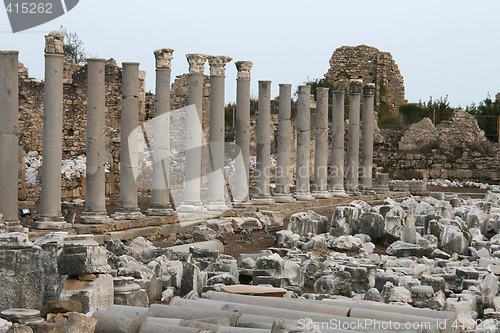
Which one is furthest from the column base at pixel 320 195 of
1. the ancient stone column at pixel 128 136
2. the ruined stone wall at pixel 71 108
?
the ancient stone column at pixel 128 136

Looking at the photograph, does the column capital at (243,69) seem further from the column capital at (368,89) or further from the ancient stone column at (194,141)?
the column capital at (368,89)

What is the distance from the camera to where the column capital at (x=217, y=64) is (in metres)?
22.8

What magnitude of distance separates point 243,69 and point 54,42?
24.6ft

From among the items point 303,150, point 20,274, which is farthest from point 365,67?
point 20,274

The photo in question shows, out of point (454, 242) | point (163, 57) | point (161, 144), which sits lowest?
point (454, 242)

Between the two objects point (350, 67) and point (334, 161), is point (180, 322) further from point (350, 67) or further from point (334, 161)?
point (350, 67)

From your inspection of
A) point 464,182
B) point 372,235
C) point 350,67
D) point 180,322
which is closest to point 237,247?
point 372,235

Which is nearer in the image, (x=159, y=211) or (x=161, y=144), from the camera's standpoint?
(x=159, y=211)

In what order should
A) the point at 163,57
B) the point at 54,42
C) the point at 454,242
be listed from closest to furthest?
the point at 454,242, the point at 54,42, the point at 163,57

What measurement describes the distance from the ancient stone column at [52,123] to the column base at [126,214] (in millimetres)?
1893

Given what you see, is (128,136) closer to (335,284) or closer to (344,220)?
(344,220)

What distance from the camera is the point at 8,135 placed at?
16750 millimetres

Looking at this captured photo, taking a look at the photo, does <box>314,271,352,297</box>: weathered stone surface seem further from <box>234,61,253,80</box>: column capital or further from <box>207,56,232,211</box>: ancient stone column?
<box>234,61,253,80</box>: column capital

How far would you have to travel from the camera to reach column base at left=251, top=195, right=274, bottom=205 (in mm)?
24609
